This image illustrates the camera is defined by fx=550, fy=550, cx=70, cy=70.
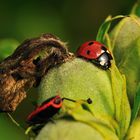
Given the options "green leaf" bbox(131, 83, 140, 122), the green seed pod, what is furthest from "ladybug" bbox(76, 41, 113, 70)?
"green leaf" bbox(131, 83, 140, 122)

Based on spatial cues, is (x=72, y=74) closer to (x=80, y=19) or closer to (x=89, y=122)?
(x=89, y=122)

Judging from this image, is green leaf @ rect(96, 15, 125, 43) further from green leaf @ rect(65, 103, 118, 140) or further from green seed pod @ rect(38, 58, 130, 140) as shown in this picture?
green leaf @ rect(65, 103, 118, 140)

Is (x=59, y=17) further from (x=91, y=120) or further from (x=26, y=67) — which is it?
(x=91, y=120)

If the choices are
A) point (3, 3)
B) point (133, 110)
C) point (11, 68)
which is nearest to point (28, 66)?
point (11, 68)

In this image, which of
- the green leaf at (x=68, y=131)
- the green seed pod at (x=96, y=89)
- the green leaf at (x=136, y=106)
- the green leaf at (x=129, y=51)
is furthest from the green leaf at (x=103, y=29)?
the green leaf at (x=68, y=131)

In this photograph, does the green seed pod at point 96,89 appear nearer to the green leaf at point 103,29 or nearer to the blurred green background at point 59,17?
the green leaf at point 103,29

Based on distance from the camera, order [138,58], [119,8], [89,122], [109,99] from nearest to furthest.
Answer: [89,122] → [109,99] → [138,58] → [119,8]

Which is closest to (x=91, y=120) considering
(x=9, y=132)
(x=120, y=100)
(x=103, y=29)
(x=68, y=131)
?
(x=68, y=131)
